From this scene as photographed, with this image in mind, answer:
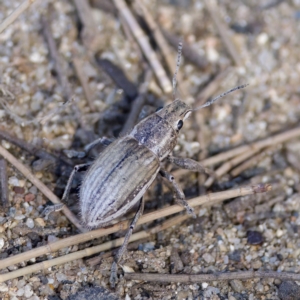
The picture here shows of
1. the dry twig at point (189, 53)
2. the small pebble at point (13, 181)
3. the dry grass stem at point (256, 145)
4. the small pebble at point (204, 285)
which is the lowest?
the small pebble at point (204, 285)

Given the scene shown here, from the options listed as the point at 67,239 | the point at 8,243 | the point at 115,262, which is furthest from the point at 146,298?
the point at 8,243

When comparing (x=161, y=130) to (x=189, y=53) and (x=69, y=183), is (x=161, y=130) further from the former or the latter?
(x=189, y=53)

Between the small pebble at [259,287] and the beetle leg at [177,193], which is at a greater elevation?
the beetle leg at [177,193]

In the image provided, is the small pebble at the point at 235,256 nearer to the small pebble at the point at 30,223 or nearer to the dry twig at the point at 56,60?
the small pebble at the point at 30,223

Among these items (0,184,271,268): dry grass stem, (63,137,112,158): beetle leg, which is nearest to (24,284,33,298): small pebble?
(0,184,271,268): dry grass stem

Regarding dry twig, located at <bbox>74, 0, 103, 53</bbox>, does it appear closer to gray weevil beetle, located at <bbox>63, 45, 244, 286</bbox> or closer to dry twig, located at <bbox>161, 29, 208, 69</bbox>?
dry twig, located at <bbox>161, 29, 208, 69</bbox>

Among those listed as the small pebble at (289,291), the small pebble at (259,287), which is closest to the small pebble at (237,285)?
the small pebble at (259,287)
